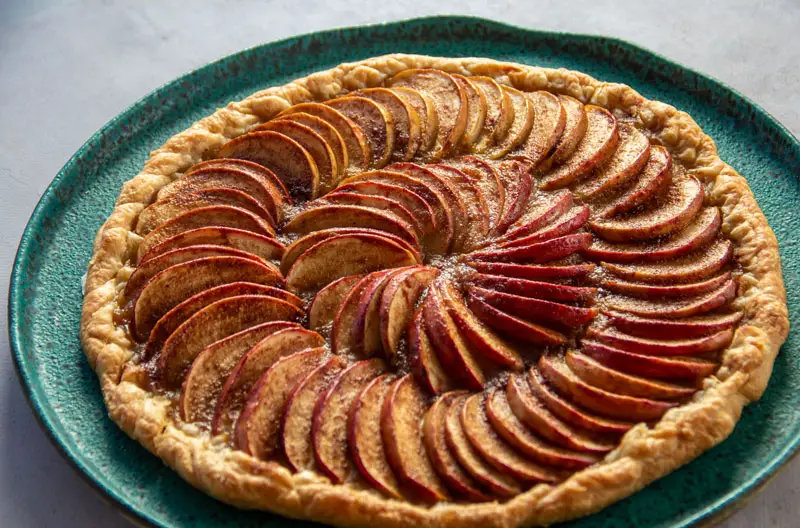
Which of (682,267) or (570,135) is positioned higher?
(570,135)

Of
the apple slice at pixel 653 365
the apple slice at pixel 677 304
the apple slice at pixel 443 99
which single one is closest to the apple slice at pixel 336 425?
the apple slice at pixel 653 365

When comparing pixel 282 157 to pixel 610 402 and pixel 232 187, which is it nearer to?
pixel 232 187

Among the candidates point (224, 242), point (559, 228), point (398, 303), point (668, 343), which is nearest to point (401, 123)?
point (559, 228)

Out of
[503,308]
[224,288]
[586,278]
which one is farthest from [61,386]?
[586,278]

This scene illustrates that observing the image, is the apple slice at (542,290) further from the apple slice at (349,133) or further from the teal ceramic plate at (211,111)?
the apple slice at (349,133)

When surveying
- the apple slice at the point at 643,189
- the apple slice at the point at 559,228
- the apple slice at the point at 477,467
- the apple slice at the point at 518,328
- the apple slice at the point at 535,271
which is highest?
the apple slice at the point at 643,189

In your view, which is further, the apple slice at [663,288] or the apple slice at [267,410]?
the apple slice at [663,288]

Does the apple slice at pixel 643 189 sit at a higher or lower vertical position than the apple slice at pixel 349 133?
lower
